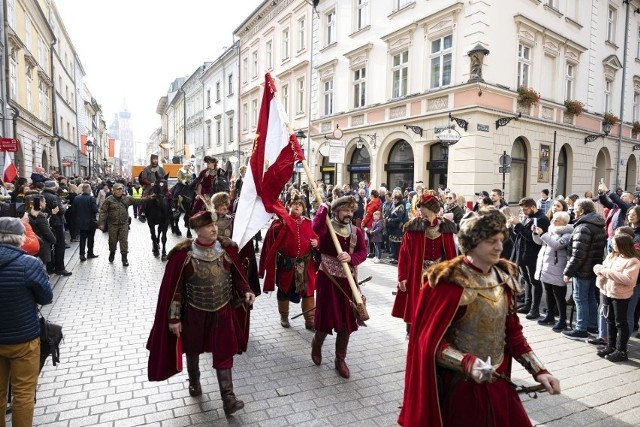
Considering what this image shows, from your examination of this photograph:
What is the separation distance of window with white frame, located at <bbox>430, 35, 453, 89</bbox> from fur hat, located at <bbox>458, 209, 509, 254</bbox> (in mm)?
14633

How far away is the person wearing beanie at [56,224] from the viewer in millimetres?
8586

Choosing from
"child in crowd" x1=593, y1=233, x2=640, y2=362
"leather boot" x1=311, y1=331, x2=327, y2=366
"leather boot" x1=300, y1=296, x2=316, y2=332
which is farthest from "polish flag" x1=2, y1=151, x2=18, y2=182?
"child in crowd" x1=593, y1=233, x2=640, y2=362

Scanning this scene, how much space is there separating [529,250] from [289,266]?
3.85 m

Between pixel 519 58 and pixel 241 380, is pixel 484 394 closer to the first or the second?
pixel 241 380

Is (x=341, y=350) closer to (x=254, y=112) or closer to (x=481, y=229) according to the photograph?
(x=481, y=229)

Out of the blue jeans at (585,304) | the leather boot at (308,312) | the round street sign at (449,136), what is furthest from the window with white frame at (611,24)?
the leather boot at (308,312)

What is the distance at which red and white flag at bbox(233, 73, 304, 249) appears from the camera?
15.7ft

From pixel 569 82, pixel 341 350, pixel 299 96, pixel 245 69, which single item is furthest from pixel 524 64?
pixel 245 69

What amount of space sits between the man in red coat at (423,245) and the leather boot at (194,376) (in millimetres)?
2564

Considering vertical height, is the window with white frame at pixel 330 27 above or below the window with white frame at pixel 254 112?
above

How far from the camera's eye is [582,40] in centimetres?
1916

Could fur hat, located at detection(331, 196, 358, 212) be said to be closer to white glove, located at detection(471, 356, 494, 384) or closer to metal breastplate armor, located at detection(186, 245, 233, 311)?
metal breastplate armor, located at detection(186, 245, 233, 311)

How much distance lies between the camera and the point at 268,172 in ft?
15.8

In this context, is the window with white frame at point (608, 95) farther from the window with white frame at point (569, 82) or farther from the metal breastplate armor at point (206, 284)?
the metal breastplate armor at point (206, 284)
